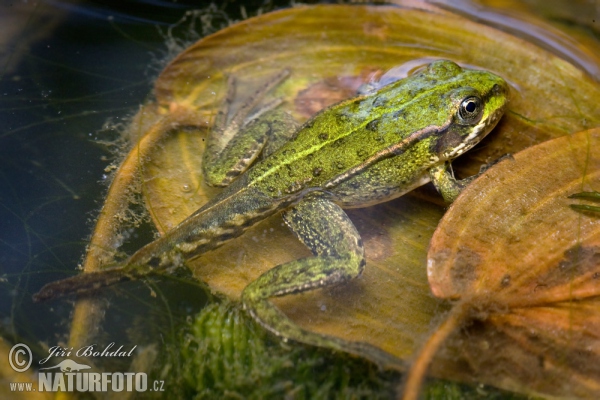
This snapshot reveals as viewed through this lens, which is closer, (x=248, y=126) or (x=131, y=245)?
(x=131, y=245)

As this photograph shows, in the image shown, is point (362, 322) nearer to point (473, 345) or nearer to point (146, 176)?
point (473, 345)

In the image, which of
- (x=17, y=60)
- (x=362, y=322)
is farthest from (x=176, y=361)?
(x=17, y=60)

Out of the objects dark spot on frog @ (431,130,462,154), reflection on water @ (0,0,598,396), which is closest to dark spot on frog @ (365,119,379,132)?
dark spot on frog @ (431,130,462,154)

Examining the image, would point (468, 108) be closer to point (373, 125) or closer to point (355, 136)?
point (373, 125)

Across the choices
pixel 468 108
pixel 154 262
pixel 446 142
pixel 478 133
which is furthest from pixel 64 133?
pixel 478 133

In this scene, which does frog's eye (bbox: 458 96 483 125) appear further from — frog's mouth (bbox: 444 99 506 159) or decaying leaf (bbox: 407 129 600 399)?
decaying leaf (bbox: 407 129 600 399)

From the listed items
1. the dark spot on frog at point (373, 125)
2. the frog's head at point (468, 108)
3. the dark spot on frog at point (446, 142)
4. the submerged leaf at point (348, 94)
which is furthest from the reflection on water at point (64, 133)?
the dark spot on frog at point (373, 125)
